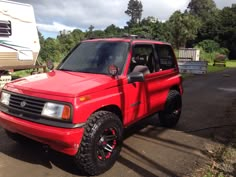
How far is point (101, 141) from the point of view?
13.3 feet

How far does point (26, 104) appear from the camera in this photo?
391cm

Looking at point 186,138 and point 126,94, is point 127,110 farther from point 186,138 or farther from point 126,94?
point 186,138

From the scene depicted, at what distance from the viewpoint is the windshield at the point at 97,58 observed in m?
4.80

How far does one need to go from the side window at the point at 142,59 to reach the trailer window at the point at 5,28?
773 cm

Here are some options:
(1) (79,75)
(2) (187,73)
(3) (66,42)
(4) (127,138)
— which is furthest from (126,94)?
(3) (66,42)

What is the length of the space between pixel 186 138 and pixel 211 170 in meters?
1.47

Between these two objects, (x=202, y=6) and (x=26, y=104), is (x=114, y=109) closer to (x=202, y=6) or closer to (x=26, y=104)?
(x=26, y=104)

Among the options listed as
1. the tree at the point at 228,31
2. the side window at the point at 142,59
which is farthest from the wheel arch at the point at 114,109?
Result: the tree at the point at 228,31

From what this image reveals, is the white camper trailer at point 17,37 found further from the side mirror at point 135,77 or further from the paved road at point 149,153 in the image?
the side mirror at point 135,77

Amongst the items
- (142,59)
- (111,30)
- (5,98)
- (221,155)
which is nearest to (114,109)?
(142,59)

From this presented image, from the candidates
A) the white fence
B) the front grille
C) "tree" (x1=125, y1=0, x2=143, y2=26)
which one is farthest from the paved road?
"tree" (x1=125, y1=0, x2=143, y2=26)

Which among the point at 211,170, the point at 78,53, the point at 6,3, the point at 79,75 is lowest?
the point at 211,170

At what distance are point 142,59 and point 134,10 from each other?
11503cm

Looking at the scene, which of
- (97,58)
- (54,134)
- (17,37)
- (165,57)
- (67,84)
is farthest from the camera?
(17,37)
